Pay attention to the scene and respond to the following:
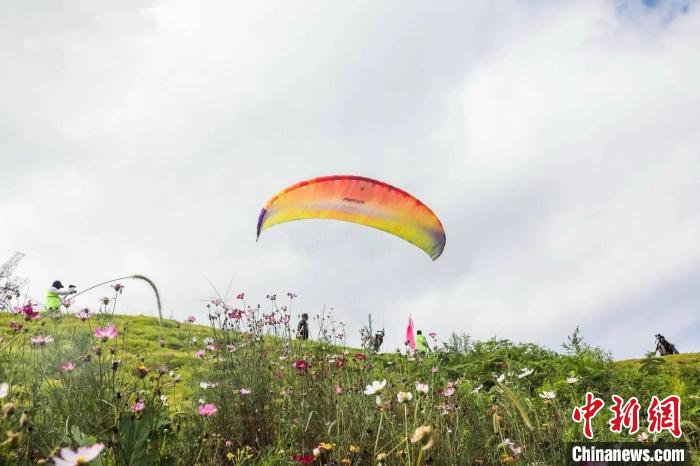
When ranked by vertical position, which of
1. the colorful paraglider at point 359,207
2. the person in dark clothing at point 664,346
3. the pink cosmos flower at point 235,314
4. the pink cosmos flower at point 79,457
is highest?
the colorful paraglider at point 359,207

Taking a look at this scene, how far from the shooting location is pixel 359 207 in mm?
9484

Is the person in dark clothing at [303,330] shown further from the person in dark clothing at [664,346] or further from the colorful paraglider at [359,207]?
the person in dark clothing at [664,346]

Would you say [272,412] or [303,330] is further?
[303,330]

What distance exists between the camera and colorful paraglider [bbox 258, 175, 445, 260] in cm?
822

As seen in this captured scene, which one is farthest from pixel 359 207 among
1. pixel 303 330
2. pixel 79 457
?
pixel 79 457

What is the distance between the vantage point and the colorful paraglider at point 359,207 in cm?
822

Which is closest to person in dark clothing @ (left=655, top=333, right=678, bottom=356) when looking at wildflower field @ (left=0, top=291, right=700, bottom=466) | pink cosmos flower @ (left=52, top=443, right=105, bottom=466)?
wildflower field @ (left=0, top=291, right=700, bottom=466)

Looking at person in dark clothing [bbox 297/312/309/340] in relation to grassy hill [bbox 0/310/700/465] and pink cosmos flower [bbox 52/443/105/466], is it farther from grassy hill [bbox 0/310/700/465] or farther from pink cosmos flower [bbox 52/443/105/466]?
pink cosmos flower [bbox 52/443/105/466]

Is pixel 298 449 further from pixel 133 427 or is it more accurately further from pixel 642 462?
pixel 642 462

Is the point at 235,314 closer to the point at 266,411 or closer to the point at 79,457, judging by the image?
the point at 266,411

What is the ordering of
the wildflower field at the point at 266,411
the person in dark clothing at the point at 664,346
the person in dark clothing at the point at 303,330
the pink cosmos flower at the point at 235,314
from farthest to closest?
the person in dark clothing at the point at 664,346
the person in dark clothing at the point at 303,330
the pink cosmos flower at the point at 235,314
the wildflower field at the point at 266,411

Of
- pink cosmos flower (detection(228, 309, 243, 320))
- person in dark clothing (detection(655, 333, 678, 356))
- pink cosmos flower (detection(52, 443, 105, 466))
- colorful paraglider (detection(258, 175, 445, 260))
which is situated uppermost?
colorful paraglider (detection(258, 175, 445, 260))

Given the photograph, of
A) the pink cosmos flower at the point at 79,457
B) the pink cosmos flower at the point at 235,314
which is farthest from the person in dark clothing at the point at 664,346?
the pink cosmos flower at the point at 79,457

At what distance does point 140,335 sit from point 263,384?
473 inches
